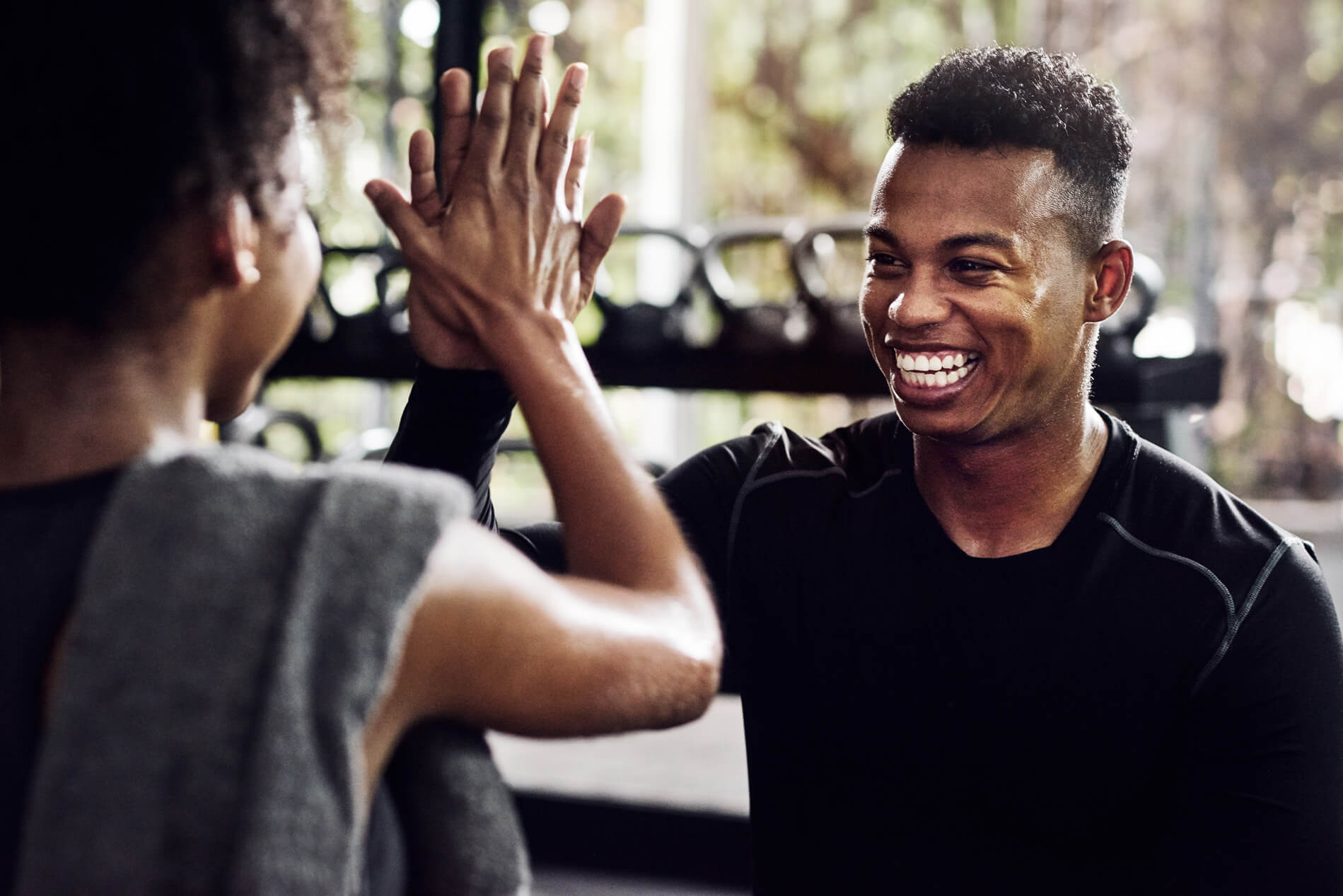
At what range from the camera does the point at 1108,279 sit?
1.48 meters

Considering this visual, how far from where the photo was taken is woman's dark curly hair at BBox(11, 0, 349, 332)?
2.15 feet

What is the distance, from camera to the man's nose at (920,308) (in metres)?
1.39

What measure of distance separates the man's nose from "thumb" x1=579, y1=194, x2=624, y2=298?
1.66 ft

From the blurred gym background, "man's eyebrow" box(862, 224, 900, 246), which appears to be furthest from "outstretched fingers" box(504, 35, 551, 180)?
the blurred gym background

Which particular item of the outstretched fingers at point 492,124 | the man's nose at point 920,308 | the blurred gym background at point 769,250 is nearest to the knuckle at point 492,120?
the outstretched fingers at point 492,124

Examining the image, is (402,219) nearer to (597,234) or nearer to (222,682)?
(597,234)

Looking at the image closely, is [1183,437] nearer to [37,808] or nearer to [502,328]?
[502,328]

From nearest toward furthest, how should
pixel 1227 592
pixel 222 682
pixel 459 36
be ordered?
1. pixel 222 682
2. pixel 1227 592
3. pixel 459 36

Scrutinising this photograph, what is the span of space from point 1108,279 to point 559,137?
31.4 inches

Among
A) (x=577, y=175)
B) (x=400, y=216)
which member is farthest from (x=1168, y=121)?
(x=400, y=216)

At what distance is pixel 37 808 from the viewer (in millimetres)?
621

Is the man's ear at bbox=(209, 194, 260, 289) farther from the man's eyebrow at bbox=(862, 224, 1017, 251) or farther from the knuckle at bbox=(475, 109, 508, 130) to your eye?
the man's eyebrow at bbox=(862, 224, 1017, 251)

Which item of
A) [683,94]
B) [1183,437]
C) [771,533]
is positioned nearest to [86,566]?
[771,533]

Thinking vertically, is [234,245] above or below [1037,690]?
above
